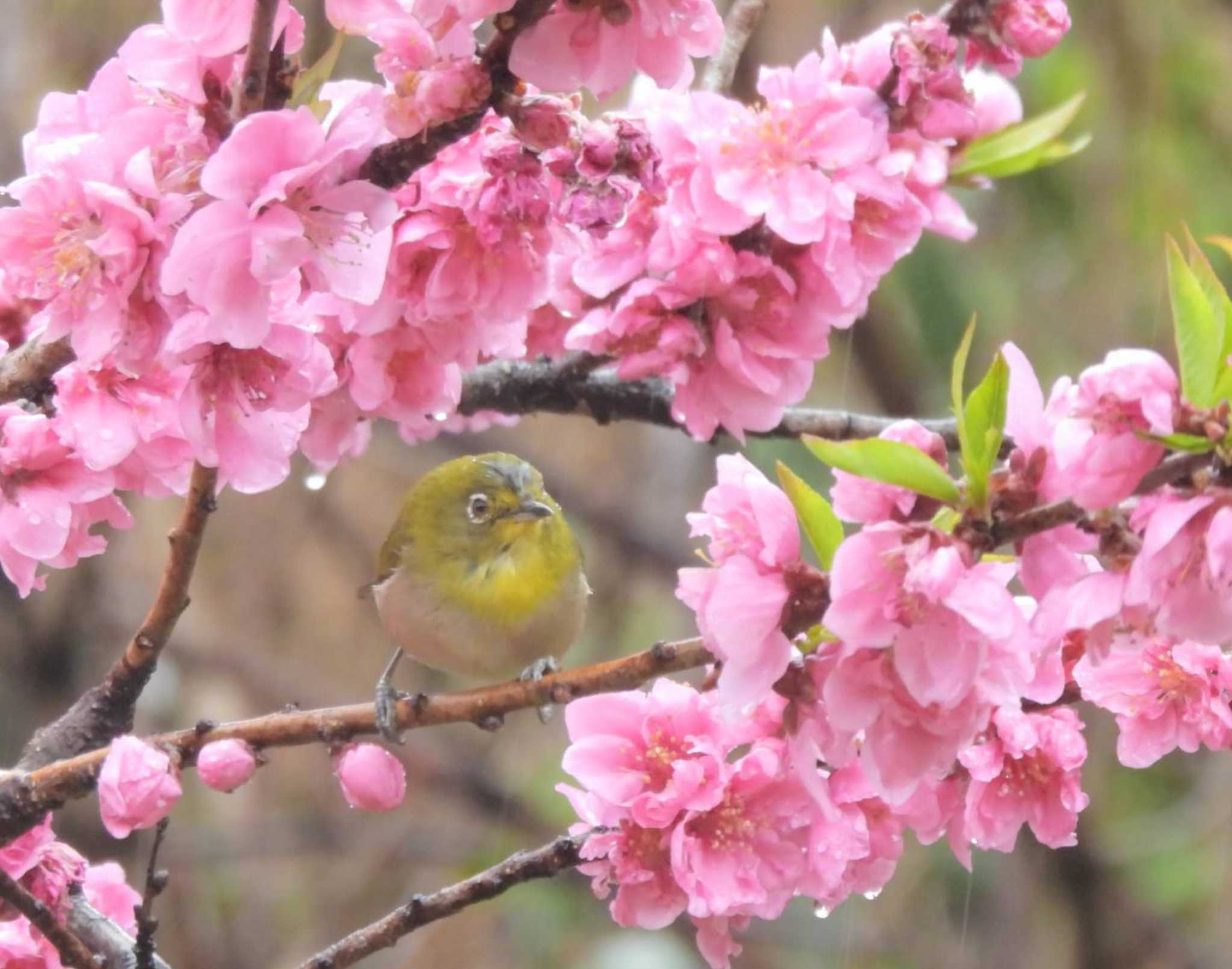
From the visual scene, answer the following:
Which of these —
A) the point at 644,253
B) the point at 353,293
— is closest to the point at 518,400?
the point at 644,253

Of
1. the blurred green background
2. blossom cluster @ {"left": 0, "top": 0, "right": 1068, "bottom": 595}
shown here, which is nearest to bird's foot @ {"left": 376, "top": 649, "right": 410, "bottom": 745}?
blossom cluster @ {"left": 0, "top": 0, "right": 1068, "bottom": 595}

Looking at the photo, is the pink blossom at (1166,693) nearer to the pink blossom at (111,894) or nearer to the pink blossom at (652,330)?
the pink blossom at (652,330)

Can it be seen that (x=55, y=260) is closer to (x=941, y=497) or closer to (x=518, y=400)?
(x=941, y=497)

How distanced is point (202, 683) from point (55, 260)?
3905 millimetres

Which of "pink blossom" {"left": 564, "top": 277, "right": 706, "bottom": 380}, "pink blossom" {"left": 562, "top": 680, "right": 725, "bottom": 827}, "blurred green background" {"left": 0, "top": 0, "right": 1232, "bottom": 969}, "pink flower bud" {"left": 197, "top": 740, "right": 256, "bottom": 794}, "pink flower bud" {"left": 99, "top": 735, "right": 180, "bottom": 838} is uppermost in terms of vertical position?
"pink blossom" {"left": 564, "top": 277, "right": 706, "bottom": 380}

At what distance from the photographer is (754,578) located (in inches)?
44.4

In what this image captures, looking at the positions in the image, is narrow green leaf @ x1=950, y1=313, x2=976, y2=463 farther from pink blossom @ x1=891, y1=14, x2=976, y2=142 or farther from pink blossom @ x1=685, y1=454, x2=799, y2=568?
pink blossom @ x1=891, y1=14, x2=976, y2=142

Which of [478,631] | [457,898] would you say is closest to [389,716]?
[457,898]

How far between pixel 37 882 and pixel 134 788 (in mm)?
207

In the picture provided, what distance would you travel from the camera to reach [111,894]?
1.66m

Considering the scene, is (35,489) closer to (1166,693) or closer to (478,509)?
(1166,693)

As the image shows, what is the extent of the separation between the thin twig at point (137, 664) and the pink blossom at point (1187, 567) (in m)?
0.84

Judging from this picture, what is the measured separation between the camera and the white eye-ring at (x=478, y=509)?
259cm

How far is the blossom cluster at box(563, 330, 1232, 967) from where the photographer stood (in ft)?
3.25
